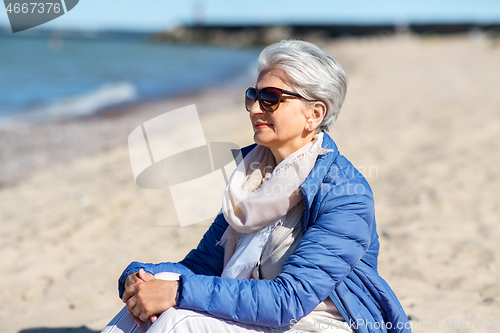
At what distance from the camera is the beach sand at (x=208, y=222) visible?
10.2 ft

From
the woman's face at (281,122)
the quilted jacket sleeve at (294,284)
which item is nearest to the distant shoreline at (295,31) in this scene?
the woman's face at (281,122)

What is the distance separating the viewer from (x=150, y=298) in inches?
61.8

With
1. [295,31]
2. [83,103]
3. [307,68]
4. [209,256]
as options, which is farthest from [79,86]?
[295,31]

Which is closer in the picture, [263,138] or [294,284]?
[294,284]

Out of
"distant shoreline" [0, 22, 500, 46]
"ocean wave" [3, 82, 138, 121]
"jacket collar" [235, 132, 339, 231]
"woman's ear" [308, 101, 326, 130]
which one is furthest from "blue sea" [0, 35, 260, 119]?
"distant shoreline" [0, 22, 500, 46]

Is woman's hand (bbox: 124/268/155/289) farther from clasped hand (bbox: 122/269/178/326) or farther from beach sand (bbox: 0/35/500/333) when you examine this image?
beach sand (bbox: 0/35/500/333)

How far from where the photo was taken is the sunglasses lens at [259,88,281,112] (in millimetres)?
1786

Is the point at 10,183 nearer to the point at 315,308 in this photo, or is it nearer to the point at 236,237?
the point at 236,237

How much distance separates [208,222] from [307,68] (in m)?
3.13

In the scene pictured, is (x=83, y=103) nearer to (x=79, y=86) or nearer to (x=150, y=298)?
(x=79, y=86)

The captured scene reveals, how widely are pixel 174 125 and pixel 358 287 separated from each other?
310 inches

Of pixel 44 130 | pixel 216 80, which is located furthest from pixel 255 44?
pixel 44 130

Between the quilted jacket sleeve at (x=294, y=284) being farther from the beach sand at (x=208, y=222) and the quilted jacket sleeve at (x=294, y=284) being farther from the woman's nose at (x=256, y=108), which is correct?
the beach sand at (x=208, y=222)

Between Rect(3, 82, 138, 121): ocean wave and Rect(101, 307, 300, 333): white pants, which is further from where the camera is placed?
Rect(3, 82, 138, 121): ocean wave
